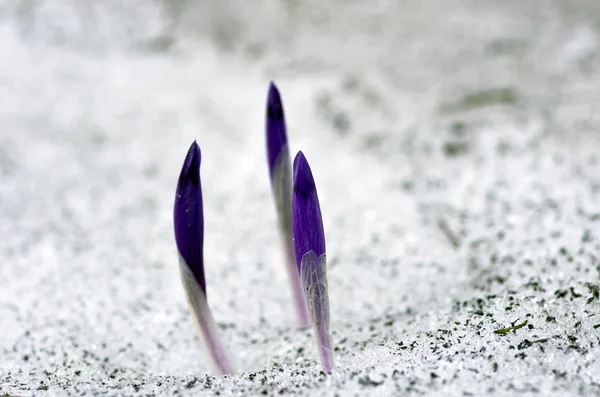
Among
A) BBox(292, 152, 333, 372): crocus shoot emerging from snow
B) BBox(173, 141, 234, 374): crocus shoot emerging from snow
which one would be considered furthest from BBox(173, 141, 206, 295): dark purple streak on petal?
BBox(292, 152, 333, 372): crocus shoot emerging from snow

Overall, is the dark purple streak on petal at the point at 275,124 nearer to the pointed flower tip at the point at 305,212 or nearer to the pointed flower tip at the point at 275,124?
the pointed flower tip at the point at 275,124

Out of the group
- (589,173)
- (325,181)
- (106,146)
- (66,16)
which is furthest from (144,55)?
(589,173)

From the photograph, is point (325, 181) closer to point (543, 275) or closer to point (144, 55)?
point (543, 275)

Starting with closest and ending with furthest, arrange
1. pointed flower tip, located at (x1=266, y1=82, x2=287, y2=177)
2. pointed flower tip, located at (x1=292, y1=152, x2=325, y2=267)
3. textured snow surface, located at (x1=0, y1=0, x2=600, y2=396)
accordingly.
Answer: pointed flower tip, located at (x1=292, y1=152, x2=325, y2=267)
textured snow surface, located at (x1=0, y1=0, x2=600, y2=396)
pointed flower tip, located at (x1=266, y1=82, x2=287, y2=177)

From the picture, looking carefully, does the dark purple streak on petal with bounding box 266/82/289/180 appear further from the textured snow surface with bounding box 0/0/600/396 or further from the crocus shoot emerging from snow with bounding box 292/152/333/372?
the textured snow surface with bounding box 0/0/600/396

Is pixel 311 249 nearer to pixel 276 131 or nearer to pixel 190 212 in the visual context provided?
pixel 190 212
